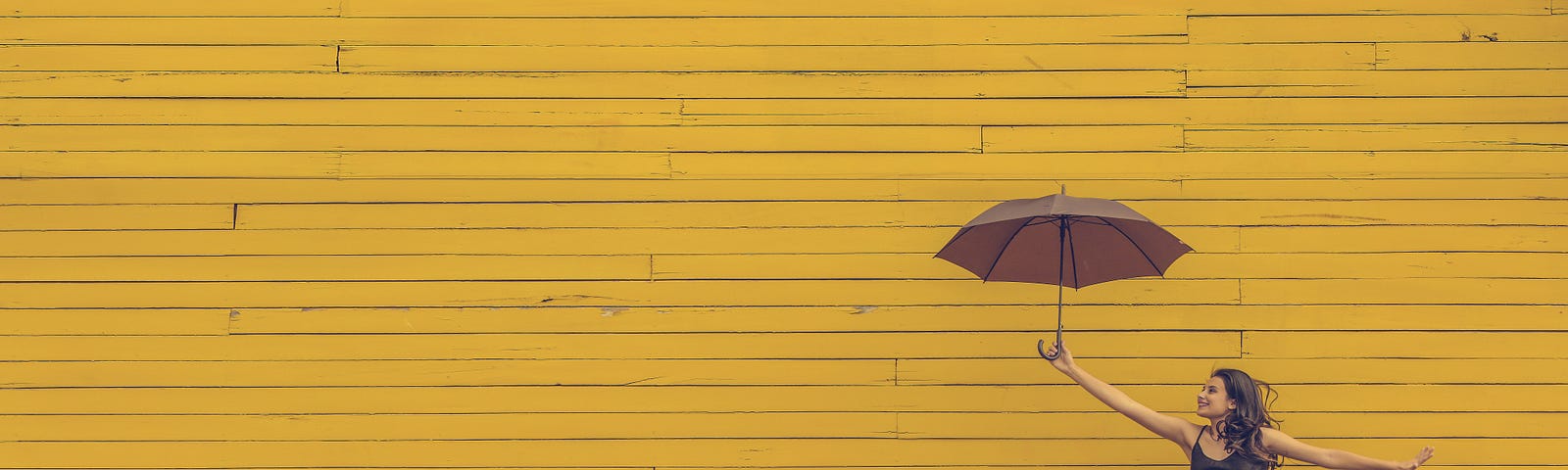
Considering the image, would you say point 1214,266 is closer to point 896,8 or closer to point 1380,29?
point 1380,29

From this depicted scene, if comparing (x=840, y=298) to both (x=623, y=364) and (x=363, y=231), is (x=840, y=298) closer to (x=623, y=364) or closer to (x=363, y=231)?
(x=623, y=364)

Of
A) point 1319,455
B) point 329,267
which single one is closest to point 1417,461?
point 1319,455

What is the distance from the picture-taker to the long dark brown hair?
14.6 ft

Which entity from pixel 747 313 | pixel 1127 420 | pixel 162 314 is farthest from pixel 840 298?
pixel 162 314

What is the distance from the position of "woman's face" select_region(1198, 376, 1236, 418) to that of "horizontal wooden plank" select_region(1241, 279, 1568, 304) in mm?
886

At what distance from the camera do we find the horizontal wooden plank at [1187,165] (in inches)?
205

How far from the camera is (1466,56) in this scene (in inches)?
207

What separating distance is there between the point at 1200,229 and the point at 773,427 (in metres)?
1.89

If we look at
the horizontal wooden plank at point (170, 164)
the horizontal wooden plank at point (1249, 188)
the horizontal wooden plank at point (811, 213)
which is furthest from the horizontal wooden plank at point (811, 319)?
the horizontal wooden plank at point (170, 164)

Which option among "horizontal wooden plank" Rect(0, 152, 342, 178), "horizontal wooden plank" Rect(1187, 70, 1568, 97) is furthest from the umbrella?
"horizontal wooden plank" Rect(0, 152, 342, 178)

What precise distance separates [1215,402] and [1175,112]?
4.35 feet

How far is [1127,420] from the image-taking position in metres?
5.19

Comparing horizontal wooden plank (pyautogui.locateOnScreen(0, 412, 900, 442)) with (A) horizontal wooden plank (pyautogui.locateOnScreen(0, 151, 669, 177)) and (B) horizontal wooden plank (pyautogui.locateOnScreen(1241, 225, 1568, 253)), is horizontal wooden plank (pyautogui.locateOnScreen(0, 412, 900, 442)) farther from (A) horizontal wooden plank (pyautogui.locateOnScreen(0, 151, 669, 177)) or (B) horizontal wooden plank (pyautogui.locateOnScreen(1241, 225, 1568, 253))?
(B) horizontal wooden plank (pyautogui.locateOnScreen(1241, 225, 1568, 253))

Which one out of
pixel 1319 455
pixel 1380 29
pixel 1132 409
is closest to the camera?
pixel 1319 455
